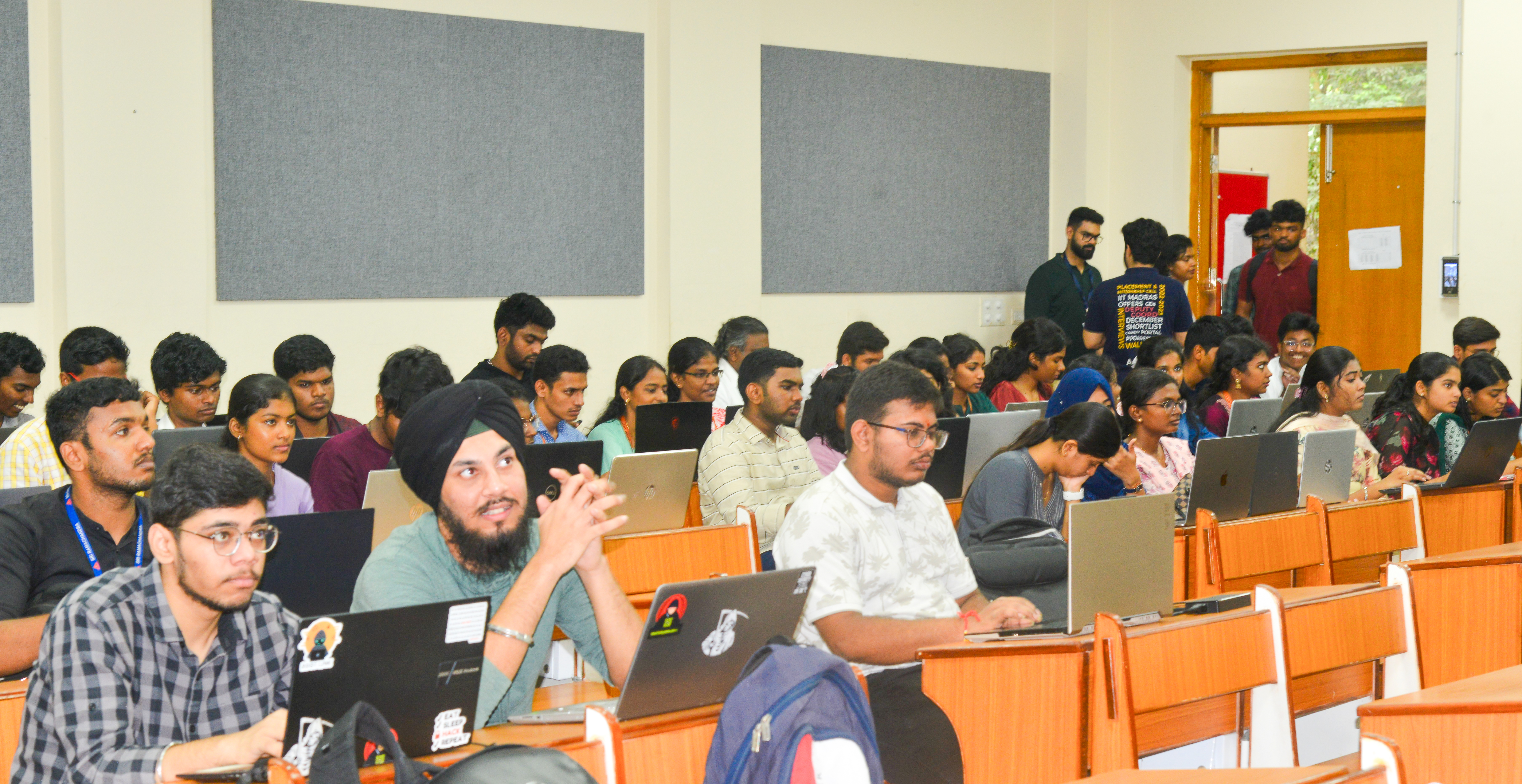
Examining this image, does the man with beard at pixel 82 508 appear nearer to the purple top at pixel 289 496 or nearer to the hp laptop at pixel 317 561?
the hp laptop at pixel 317 561

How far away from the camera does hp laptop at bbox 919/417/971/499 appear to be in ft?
15.8

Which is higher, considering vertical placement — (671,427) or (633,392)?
(633,392)

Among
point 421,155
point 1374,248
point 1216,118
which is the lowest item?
point 1374,248

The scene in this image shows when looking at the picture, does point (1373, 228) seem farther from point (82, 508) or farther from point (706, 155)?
point (82, 508)

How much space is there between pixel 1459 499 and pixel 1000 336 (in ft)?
14.3

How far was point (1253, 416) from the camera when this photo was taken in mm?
5867

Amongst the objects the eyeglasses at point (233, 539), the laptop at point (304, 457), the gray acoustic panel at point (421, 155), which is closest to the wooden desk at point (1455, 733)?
the eyeglasses at point (233, 539)

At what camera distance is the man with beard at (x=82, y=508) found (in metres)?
2.94

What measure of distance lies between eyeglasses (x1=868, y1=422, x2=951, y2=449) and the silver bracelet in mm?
Result: 1118

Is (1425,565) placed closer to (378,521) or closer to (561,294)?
(378,521)

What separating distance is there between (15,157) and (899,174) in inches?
196

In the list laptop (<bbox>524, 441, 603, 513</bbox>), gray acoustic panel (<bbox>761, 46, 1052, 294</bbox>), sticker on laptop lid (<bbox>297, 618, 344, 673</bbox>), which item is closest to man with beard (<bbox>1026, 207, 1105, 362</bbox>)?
gray acoustic panel (<bbox>761, 46, 1052, 294</bbox>)

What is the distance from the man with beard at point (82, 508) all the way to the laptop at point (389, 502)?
0.65 m

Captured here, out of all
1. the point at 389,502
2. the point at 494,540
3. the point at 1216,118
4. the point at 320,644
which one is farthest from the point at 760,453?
the point at 1216,118
